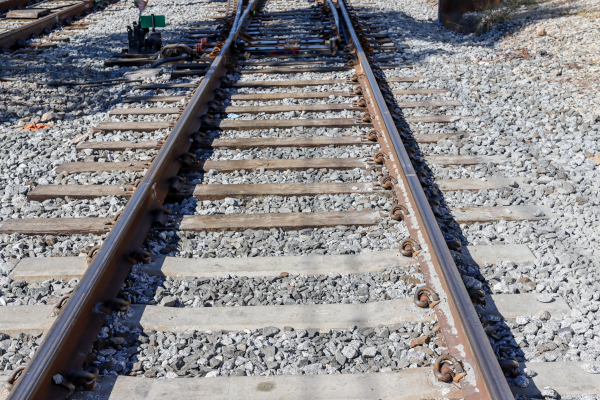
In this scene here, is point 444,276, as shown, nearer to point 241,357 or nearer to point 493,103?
point 241,357

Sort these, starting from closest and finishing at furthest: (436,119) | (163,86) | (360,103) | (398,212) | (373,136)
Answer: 1. (398,212)
2. (373,136)
3. (436,119)
4. (360,103)
5. (163,86)

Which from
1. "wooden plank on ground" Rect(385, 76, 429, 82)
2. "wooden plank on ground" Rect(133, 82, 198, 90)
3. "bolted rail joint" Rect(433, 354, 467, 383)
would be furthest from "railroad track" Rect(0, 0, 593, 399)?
"wooden plank on ground" Rect(385, 76, 429, 82)

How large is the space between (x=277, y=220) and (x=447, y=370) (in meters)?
1.61

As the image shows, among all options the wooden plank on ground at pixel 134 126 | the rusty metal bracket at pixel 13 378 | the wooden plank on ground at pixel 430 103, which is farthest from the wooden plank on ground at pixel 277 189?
the wooden plank on ground at pixel 430 103

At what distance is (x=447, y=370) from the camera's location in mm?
2227

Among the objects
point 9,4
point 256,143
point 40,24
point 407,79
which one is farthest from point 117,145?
point 9,4

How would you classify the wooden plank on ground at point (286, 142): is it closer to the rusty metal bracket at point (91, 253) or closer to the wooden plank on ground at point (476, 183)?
the wooden plank on ground at point (476, 183)

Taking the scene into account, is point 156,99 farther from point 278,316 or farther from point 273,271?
point 278,316

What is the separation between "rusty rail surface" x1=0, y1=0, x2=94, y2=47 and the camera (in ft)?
28.5

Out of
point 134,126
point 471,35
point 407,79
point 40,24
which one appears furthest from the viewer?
point 40,24

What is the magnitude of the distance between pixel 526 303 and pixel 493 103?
3415 mm

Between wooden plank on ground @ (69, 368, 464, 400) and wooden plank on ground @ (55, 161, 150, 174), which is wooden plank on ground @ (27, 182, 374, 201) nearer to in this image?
wooden plank on ground @ (55, 161, 150, 174)

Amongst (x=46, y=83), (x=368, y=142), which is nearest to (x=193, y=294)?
(x=368, y=142)

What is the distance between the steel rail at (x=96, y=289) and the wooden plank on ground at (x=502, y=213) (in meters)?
1.99
